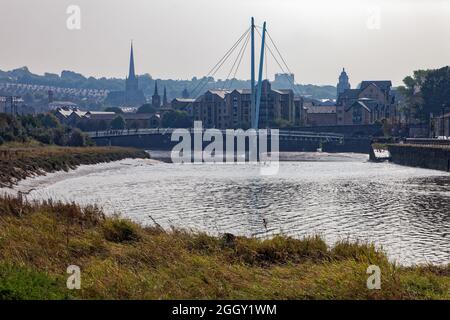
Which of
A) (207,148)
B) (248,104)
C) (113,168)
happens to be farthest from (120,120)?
(113,168)

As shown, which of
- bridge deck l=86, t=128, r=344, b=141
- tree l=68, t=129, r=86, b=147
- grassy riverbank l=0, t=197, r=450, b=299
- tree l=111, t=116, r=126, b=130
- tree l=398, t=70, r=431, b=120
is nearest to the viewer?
grassy riverbank l=0, t=197, r=450, b=299

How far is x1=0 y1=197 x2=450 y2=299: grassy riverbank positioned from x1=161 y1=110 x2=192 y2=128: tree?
142 meters

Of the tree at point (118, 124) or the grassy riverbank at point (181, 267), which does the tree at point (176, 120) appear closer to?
the tree at point (118, 124)

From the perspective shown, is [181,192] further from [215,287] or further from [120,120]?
[120,120]

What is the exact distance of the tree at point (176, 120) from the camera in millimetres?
163125

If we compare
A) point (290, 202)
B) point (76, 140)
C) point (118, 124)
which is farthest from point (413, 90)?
point (290, 202)

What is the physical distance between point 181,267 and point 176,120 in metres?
149

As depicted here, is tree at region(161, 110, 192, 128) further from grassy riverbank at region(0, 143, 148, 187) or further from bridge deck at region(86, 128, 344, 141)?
grassy riverbank at region(0, 143, 148, 187)

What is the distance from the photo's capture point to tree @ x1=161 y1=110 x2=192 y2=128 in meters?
163

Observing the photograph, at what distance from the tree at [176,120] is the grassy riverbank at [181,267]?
141732 mm

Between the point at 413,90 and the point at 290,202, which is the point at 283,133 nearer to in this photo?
the point at 413,90

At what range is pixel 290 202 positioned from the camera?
40250mm

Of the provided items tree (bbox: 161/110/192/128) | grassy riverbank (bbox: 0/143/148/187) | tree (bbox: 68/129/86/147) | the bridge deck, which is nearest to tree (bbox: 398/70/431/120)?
the bridge deck

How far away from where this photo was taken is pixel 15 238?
57.4 feet
